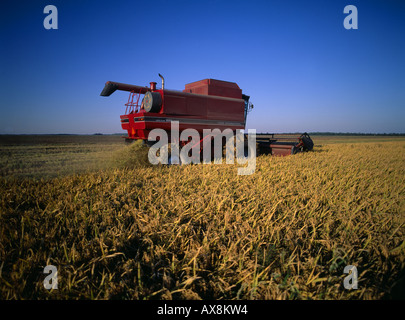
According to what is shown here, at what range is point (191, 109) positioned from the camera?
7266mm

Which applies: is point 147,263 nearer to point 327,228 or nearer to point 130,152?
point 327,228

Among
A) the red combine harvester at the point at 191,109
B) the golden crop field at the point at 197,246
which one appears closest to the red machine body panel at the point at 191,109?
the red combine harvester at the point at 191,109

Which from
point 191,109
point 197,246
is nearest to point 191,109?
point 191,109

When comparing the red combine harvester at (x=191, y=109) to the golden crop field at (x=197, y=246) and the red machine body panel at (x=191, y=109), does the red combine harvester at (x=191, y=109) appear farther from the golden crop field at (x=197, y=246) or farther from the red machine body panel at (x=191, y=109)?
the golden crop field at (x=197, y=246)

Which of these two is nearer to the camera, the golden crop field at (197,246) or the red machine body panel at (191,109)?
the golden crop field at (197,246)

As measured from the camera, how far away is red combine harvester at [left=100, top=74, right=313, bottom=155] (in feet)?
21.2

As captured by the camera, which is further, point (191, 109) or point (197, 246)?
point (191, 109)

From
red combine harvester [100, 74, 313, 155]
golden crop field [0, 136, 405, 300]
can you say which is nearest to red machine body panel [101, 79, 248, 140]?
red combine harvester [100, 74, 313, 155]

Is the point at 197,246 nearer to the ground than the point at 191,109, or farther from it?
nearer to the ground

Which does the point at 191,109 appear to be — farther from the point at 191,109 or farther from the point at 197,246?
the point at 197,246

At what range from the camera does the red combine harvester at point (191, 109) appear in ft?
21.2

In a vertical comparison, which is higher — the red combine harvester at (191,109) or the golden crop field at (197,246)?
the red combine harvester at (191,109)

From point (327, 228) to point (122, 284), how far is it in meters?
2.04
